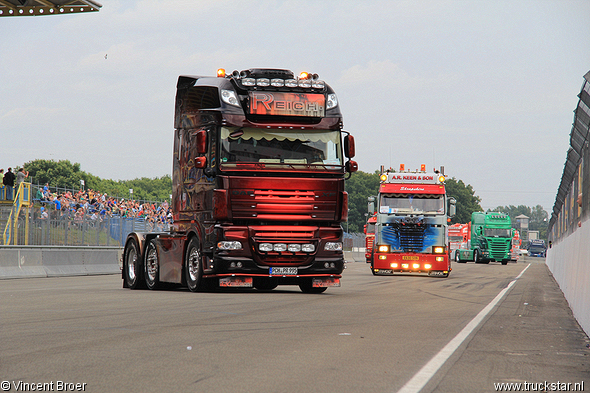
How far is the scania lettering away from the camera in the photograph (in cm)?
2786

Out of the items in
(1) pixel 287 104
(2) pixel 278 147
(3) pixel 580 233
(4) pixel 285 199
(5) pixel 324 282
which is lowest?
(5) pixel 324 282

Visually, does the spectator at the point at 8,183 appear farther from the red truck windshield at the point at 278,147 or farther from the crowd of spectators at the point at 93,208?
the red truck windshield at the point at 278,147

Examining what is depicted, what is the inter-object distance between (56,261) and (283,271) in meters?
11.5

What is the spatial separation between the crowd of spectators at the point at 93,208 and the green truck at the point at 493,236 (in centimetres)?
2413

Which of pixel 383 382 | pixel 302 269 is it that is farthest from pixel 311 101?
pixel 383 382

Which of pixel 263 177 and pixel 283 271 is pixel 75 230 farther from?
pixel 263 177

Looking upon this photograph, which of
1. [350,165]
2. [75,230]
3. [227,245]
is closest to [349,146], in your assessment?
[350,165]

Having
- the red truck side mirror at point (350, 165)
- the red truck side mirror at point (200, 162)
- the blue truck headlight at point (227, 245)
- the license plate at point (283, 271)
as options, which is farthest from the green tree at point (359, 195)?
the red truck side mirror at point (200, 162)

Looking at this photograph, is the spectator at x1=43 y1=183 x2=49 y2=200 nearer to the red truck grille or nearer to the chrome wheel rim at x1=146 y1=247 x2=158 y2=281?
the chrome wheel rim at x1=146 y1=247 x2=158 y2=281

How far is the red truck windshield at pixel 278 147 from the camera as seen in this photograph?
15227mm

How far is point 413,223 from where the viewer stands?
91.6 feet

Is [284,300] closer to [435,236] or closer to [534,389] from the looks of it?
[534,389]

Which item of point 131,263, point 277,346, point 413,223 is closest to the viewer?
point 277,346

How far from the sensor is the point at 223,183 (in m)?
15.0
